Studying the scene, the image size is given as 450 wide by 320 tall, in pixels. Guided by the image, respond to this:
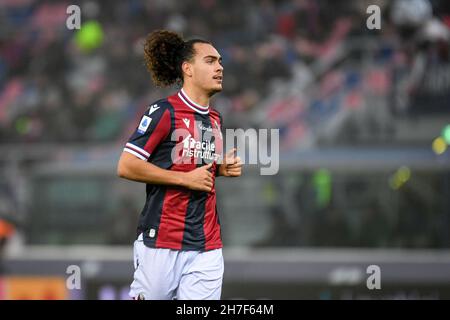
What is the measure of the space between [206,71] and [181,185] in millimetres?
702

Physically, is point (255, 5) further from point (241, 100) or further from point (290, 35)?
point (241, 100)

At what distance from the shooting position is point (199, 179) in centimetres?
474

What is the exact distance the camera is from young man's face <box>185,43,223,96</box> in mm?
4910

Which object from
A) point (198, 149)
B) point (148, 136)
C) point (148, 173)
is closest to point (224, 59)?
point (198, 149)

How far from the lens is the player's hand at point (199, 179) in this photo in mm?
4727

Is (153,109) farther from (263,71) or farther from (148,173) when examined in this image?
(263,71)

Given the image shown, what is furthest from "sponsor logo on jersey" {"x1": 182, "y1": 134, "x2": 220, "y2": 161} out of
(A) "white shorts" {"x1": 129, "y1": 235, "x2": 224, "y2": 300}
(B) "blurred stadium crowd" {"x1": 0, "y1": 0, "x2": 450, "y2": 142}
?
(B) "blurred stadium crowd" {"x1": 0, "y1": 0, "x2": 450, "y2": 142}

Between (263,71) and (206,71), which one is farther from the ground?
(263,71)

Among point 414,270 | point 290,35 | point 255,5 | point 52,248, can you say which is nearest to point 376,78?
point 290,35

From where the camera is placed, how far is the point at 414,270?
1049 centimetres

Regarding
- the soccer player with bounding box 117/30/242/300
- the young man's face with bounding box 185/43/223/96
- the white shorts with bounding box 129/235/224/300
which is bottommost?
the white shorts with bounding box 129/235/224/300

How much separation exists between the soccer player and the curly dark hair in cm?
8

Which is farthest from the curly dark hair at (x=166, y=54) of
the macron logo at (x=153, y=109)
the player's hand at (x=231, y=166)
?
the player's hand at (x=231, y=166)

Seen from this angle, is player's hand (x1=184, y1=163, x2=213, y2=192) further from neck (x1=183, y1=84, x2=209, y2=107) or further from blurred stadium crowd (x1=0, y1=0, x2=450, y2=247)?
blurred stadium crowd (x1=0, y1=0, x2=450, y2=247)
